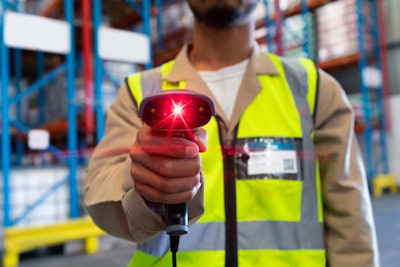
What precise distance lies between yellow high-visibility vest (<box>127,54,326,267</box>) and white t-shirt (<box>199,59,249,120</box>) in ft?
0.19

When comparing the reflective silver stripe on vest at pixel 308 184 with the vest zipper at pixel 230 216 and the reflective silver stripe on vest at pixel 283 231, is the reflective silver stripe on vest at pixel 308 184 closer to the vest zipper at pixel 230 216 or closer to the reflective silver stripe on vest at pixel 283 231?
the reflective silver stripe on vest at pixel 283 231

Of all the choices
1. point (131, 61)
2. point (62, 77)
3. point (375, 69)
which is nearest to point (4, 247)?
point (131, 61)

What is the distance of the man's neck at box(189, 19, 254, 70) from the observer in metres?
1.03

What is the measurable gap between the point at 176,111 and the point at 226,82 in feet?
1.94

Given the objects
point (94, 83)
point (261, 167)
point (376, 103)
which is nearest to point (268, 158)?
point (261, 167)

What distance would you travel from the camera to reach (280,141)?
958 mm

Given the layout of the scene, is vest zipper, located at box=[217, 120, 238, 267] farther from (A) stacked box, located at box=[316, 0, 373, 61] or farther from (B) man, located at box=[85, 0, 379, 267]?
(A) stacked box, located at box=[316, 0, 373, 61]

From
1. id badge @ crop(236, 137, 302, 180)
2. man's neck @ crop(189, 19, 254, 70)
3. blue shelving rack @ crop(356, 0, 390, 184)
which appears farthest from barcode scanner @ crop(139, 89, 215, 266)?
blue shelving rack @ crop(356, 0, 390, 184)

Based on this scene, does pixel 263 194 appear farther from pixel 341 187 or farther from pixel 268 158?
pixel 341 187

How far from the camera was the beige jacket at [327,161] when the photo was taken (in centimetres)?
89

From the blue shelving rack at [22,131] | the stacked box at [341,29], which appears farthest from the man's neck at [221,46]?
the stacked box at [341,29]

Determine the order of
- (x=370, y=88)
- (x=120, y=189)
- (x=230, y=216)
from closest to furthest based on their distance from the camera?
(x=120, y=189) < (x=230, y=216) < (x=370, y=88)

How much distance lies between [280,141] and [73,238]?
3.49 metres

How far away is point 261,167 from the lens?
94 centimetres
